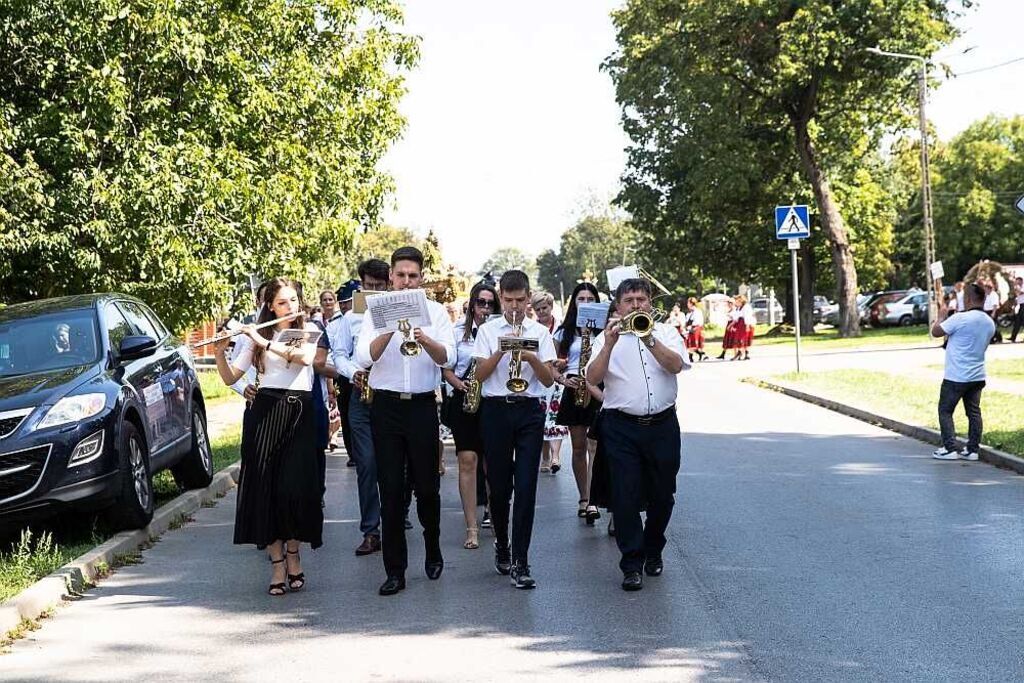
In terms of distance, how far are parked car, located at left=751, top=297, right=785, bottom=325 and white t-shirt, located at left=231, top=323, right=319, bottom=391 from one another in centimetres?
8267

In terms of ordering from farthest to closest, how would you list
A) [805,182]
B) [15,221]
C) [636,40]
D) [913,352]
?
[805,182] < [636,40] < [913,352] < [15,221]

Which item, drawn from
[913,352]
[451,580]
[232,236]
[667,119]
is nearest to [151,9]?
[232,236]

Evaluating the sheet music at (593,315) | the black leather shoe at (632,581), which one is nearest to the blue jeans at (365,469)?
the sheet music at (593,315)

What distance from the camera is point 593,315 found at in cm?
991

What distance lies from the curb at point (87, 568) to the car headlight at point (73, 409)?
2.84ft

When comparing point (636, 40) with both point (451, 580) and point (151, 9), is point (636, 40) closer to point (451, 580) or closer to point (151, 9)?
point (151, 9)

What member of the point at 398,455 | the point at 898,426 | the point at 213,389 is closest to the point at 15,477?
the point at 398,455

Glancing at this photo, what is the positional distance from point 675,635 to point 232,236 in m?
14.8

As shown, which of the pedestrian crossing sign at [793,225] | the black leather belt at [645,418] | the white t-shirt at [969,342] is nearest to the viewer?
the black leather belt at [645,418]

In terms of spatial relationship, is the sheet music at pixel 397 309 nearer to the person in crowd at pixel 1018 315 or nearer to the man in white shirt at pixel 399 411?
the man in white shirt at pixel 399 411

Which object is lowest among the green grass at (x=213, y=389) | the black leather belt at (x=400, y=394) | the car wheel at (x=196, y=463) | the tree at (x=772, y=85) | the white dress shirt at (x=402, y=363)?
the green grass at (x=213, y=389)

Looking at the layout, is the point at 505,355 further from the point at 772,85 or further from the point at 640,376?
the point at 772,85

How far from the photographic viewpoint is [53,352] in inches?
421

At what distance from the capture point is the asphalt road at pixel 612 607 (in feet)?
20.9
